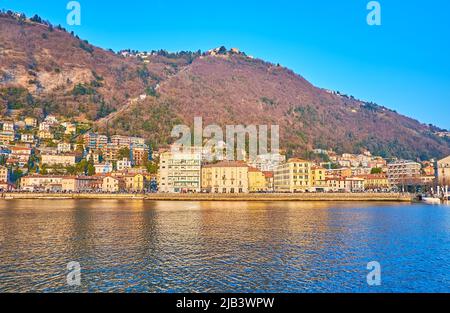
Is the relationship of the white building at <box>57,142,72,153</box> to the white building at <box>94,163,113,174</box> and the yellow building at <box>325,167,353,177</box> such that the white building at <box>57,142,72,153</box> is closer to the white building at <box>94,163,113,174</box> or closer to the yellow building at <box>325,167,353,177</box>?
the white building at <box>94,163,113,174</box>

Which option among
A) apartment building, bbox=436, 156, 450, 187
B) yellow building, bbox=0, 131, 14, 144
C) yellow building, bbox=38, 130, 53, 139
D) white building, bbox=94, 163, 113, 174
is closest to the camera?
apartment building, bbox=436, 156, 450, 187

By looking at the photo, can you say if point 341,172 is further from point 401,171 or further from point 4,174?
point 4,174

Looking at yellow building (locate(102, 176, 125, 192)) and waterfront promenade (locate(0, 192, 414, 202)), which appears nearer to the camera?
waterfront promenade (locate(0, 192, 414, 202))

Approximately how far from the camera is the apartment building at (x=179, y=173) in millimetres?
106812

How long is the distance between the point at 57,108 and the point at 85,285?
191 metres

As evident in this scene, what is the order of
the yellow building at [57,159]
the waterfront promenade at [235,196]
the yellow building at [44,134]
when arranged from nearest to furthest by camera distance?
the waterfront promenade at [235,196] → the yellow building at [57,159] → the yellow building at [44,134]

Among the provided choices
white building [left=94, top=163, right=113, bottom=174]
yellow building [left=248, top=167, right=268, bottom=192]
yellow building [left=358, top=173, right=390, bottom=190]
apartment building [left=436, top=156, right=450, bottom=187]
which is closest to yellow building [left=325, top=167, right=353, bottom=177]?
yellow building [left=358, top=173, right=390, bottom=190]

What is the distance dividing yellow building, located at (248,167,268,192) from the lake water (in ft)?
262

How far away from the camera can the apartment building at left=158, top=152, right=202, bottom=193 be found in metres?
107

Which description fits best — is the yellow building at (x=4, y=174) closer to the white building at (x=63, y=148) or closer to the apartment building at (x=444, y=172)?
the white building at (x=63, y=148)

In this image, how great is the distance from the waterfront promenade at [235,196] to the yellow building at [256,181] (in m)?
22.2

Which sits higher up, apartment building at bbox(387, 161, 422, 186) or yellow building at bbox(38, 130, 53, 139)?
yellow building at bbox(38, 130, 53, 139)

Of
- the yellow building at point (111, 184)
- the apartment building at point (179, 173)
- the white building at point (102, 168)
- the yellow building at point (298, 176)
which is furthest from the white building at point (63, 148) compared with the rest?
the yellow building at point (298, 176)
